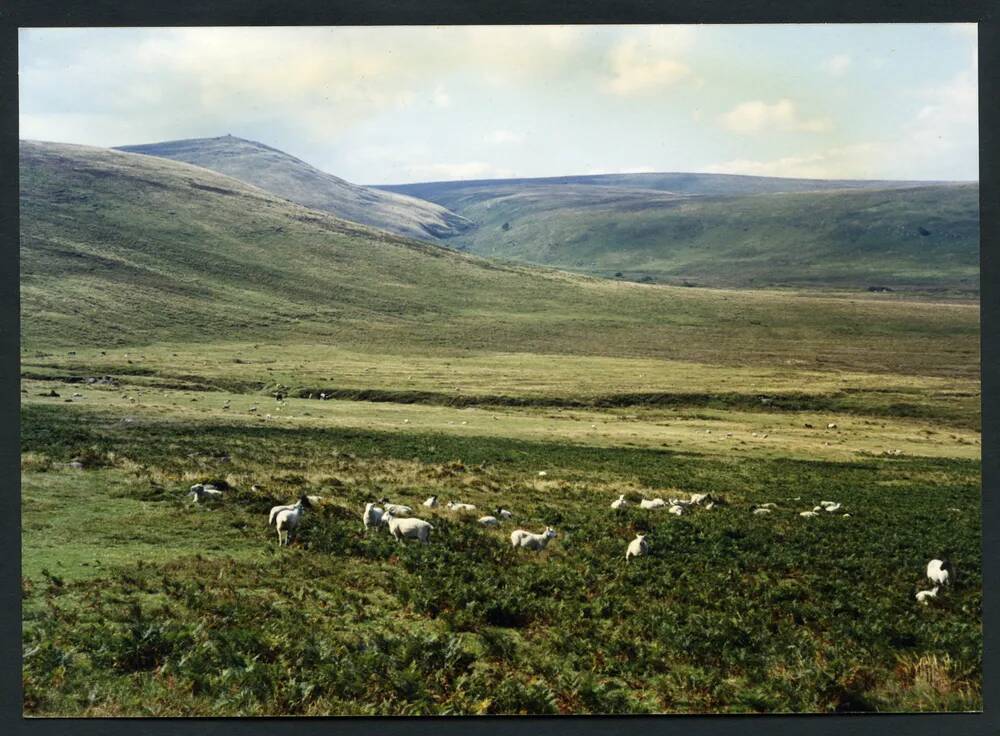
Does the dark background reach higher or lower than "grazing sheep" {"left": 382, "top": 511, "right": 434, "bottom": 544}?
higher

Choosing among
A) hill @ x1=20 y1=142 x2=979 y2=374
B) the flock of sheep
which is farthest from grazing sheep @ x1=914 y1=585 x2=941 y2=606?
hill @ x1=20 y1=142 x2=979 y2=374

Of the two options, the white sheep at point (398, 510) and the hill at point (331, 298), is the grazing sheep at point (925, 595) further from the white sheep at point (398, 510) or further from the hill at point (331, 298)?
the hill at point (331, 298)

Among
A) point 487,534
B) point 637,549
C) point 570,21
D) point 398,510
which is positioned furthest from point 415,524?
point 570,21

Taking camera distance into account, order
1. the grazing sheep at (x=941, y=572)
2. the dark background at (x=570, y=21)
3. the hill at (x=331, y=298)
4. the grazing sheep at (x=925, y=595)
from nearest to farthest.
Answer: the dark background at (x=570, y=21), the grazing sheep at (x=925, y=595), the grazing sheep at (x=941, y=572), the hill at (x=331, y=298)

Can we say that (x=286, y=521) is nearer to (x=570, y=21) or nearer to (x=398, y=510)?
(x=398, y=510)

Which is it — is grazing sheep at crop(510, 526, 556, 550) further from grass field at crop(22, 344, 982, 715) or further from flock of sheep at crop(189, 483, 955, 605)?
grass field at crop(22, 344, 982, 715)

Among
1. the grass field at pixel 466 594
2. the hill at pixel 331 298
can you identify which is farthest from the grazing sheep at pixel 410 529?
the hill at pixel 331 298
